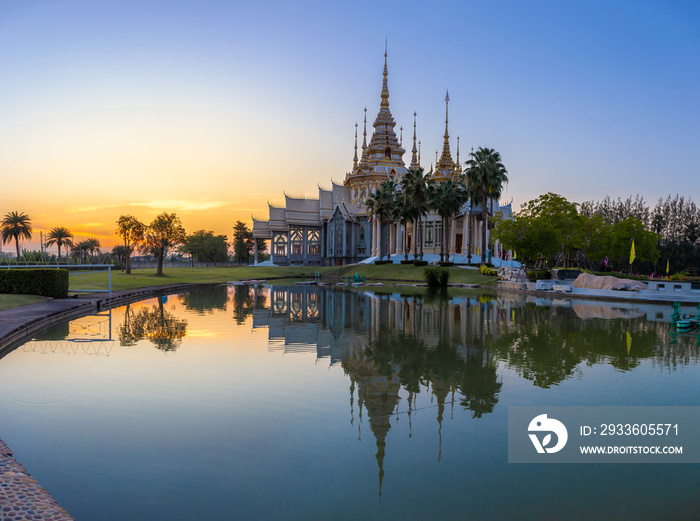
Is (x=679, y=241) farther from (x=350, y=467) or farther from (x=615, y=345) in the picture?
(x=350, y=467)

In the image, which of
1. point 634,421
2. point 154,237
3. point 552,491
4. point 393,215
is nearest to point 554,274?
point 393,215

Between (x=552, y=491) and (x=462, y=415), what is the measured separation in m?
2.52

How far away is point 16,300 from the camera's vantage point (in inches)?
942

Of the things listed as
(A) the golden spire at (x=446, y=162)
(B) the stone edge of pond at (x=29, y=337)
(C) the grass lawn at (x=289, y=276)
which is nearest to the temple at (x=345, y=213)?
(A) the golden spire at (x=446, y=162)

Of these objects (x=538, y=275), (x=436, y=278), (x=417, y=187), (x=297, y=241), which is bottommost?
(x=436, y=278)

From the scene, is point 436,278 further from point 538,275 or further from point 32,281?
point 32,281

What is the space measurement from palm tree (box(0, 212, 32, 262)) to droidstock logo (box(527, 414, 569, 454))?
329 feet

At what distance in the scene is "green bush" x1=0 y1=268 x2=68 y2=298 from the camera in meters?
26.8

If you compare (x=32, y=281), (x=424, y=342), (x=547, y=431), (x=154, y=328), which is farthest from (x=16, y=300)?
(x=547, y=431)

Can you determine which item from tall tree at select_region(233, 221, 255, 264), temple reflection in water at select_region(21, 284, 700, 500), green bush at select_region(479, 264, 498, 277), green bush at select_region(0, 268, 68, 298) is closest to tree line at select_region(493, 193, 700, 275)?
green bush at select_region(479, 264, 498, 277)

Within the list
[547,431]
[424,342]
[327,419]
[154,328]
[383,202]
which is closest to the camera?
[547,431]

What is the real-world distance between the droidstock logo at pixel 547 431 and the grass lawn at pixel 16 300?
22481mm

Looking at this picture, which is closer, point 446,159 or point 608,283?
point 608,283

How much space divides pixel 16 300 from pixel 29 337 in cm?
983
